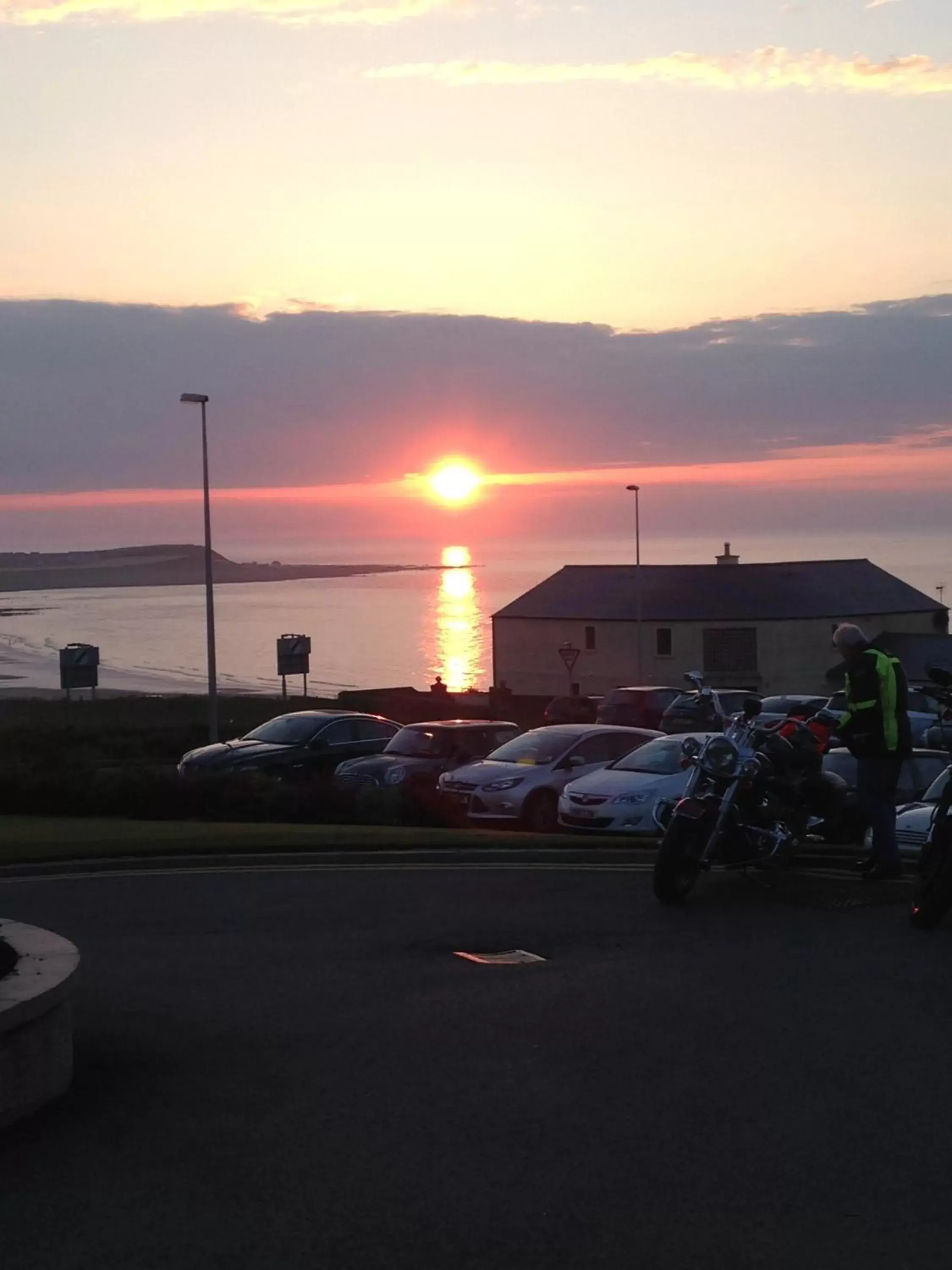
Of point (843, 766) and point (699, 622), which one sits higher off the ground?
point (699, 622)

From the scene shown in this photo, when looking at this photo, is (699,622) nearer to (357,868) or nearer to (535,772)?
(535,772)

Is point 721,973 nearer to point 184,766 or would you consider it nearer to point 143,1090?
point 143,1090

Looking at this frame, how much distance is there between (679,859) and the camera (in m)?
10.5

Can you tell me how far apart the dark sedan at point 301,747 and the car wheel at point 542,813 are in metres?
4.45

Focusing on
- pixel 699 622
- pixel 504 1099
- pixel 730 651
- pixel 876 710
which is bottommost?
pixel 504 1099

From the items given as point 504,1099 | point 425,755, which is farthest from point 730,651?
point 504,1099

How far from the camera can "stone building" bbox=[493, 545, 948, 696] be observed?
71.2 m

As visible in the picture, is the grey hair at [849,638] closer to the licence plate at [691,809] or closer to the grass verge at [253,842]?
the licence plate at [691,809]

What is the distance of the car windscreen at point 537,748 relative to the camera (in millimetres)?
20406

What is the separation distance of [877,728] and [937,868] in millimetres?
1738

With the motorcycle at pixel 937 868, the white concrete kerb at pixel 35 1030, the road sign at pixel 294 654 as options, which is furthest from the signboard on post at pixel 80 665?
the white concrete kerb at pixel 35 1030

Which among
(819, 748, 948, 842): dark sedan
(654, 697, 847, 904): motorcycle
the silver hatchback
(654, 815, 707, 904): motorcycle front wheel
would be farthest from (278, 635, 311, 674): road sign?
(654, 815, 707, 904): motorcycle front wheel

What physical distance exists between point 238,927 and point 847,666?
464 centimetres

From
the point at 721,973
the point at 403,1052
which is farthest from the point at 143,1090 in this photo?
the point at 721,973
